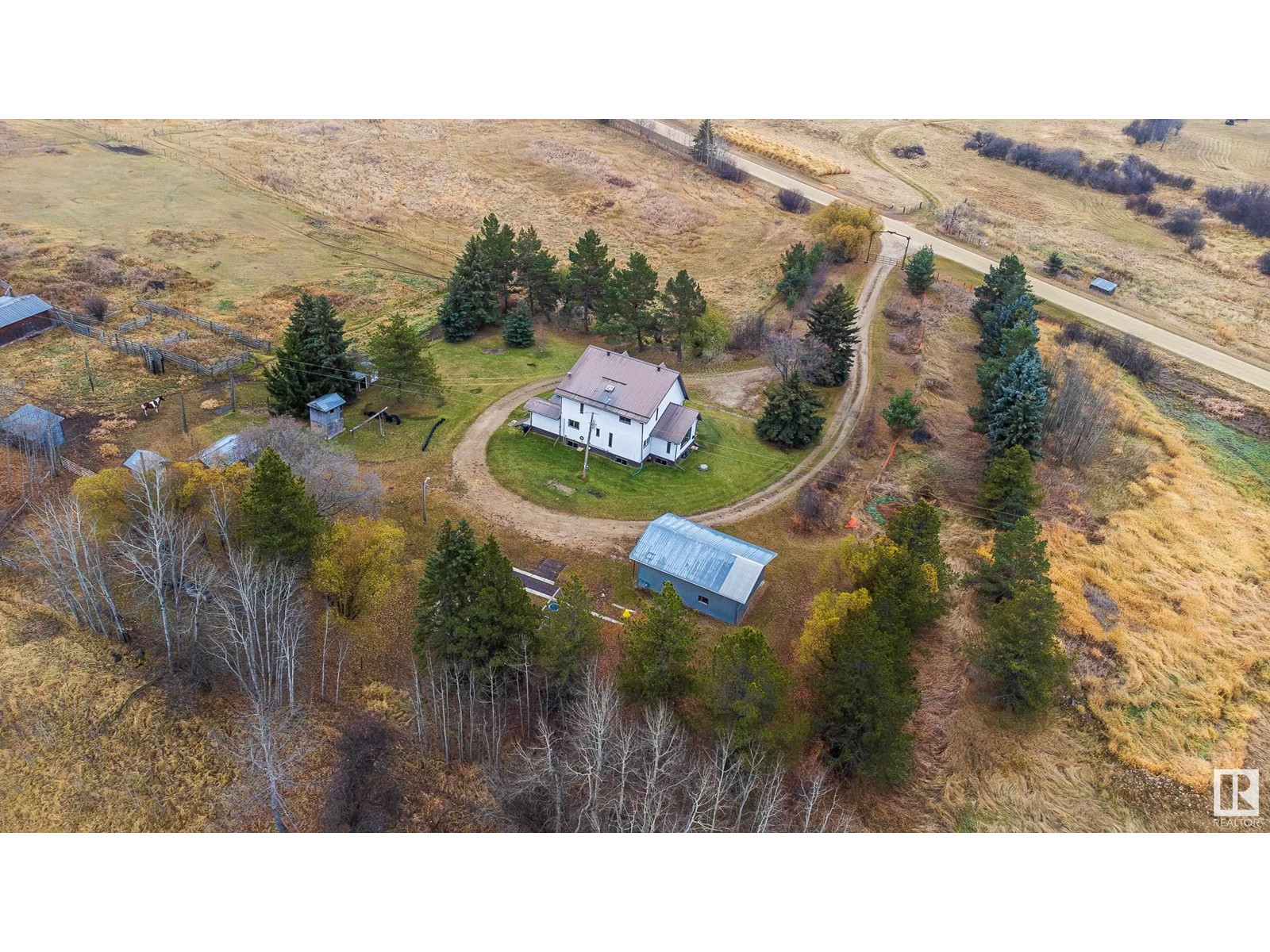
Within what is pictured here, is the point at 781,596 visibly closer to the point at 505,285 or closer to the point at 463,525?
the point at 463,525

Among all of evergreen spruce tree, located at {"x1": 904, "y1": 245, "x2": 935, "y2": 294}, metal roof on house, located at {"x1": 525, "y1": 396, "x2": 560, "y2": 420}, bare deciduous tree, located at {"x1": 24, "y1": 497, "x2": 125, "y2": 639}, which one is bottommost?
bare deciduous tree, located at {"x1": 24, "y1": 497, "x2": 125, "y2": 639}

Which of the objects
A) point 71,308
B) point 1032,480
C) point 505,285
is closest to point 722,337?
point 505,285

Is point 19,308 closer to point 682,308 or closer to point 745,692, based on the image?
point 682,308

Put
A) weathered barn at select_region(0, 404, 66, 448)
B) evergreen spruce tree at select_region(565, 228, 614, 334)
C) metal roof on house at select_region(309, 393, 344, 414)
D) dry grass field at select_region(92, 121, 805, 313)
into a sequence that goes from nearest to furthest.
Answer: weathered barn at select_region(0, 404, 66, 448) < metal roof on house at select_region(309, 393, 344, 414) < evergreen spruce tree at select_region(565, 228, 614, 334) < dry grass field at select_region(92, 121, 805, 313)

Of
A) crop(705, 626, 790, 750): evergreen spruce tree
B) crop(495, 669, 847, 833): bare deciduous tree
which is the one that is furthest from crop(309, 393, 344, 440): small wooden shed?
crop(705, 626, 790, 750): evergreen spruce tree

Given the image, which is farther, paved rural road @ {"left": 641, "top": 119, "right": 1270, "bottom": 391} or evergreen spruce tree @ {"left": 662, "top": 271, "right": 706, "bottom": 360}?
paved rural road @ {"left": 641, "top": 119, "right": 1270, "bottom": 391}

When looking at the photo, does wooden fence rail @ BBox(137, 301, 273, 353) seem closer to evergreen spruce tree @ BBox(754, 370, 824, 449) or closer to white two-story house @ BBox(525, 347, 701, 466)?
white two-story house @ BBox(525, 347, 701, 466)
